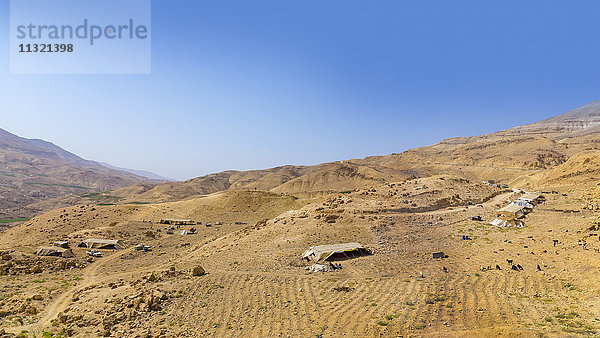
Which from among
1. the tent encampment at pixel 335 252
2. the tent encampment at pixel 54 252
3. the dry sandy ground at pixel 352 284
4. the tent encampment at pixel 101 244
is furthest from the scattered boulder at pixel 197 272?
the tent encampment at pixel 101 244

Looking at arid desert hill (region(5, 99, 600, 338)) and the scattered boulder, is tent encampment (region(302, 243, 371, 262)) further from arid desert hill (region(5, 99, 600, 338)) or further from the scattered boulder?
the scattered boulder

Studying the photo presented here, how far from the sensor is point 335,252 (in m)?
23.0

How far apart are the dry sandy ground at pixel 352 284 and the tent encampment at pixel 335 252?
0.98 m

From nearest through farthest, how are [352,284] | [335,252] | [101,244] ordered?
[352,284] < [335,252] < [101,244]

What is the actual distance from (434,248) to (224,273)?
16879mm

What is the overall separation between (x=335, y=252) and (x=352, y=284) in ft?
18.1

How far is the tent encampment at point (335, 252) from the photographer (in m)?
22.9

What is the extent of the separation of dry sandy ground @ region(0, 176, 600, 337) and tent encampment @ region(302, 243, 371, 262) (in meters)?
0.98

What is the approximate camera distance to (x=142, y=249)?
37.2 metres

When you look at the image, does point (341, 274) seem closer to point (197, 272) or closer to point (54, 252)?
point (197, 272)

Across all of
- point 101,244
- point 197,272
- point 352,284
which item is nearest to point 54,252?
point 101,244

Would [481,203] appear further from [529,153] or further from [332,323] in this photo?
[529,153]

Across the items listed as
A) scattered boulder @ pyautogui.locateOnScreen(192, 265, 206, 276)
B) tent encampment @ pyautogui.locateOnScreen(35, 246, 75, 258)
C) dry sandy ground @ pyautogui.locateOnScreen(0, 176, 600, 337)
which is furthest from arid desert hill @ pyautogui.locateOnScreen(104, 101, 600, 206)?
scattered boulder @ pyautogui.locateOnScreen(192, 265, 206, 276)

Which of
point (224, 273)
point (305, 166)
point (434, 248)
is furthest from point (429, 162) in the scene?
point (224, 273)
